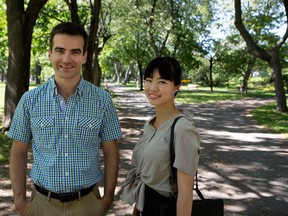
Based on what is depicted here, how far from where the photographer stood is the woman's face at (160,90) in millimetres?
2363

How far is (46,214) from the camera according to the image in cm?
245

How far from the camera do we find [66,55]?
7.82ft

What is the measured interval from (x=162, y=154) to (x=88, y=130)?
1.86 feet

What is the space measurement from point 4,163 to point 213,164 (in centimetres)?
452

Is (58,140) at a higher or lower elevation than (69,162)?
higher

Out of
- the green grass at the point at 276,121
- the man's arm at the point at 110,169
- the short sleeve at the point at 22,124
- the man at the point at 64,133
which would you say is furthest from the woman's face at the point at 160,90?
the green grass at the point at 276,121

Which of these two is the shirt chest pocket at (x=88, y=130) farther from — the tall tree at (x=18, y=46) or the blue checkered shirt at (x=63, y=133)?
the tall tree at (x=18, y=46)

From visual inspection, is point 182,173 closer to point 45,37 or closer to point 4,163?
point 4,163

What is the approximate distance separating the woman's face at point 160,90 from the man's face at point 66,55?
55 centimetres

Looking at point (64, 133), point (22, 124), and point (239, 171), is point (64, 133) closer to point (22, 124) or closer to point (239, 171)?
point (22, 124)

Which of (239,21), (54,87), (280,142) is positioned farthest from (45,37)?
(54,87)

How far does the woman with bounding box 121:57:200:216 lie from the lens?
214 cm

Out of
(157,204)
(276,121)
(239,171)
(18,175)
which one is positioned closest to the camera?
(157,204)


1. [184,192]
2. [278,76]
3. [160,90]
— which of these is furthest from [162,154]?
[278,76]
